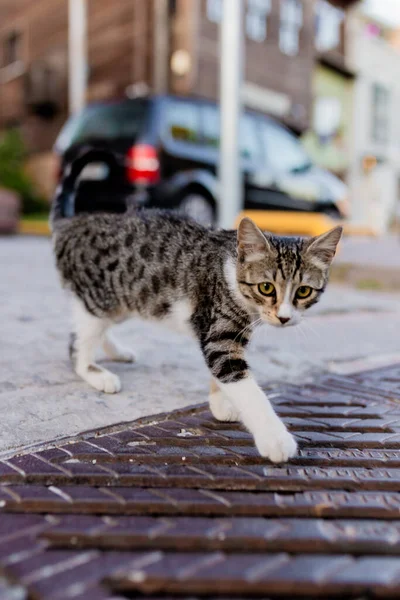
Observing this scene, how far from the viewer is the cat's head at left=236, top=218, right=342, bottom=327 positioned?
244cm

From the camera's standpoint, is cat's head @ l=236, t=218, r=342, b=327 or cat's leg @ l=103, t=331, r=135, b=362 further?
cat's leg @ l=103, t=331, r=135, b=362

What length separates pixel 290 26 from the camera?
17.6 meters

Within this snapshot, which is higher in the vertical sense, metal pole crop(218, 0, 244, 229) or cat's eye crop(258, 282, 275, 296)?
metal pole crop(218, 0, 244, 229)

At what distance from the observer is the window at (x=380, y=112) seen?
23.1 m

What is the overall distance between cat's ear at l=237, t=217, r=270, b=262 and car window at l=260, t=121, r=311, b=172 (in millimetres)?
6738

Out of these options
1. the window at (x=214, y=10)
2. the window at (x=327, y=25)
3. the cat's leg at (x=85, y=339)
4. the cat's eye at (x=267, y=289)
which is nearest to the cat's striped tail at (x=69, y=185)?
the cat's leg at (x=85, y=339)

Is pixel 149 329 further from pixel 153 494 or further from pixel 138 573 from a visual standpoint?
pixel 138 573

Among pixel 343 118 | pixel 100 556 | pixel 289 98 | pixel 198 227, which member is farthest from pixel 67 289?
pixel 343 118

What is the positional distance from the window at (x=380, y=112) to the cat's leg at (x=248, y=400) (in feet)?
73.6

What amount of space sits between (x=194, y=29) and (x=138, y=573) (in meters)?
14.1

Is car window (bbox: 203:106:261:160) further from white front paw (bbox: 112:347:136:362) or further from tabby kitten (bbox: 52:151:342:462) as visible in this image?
white front paw (bbox: 112:347:136:362)

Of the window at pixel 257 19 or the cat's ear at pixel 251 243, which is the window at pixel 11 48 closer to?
the window at pixel 257 19

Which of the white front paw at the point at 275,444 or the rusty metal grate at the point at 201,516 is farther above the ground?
the white front paw at the point at 275,444

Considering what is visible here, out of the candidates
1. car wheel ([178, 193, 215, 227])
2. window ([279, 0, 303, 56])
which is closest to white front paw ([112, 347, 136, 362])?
car wheel ([178, 193, 215, 227])
